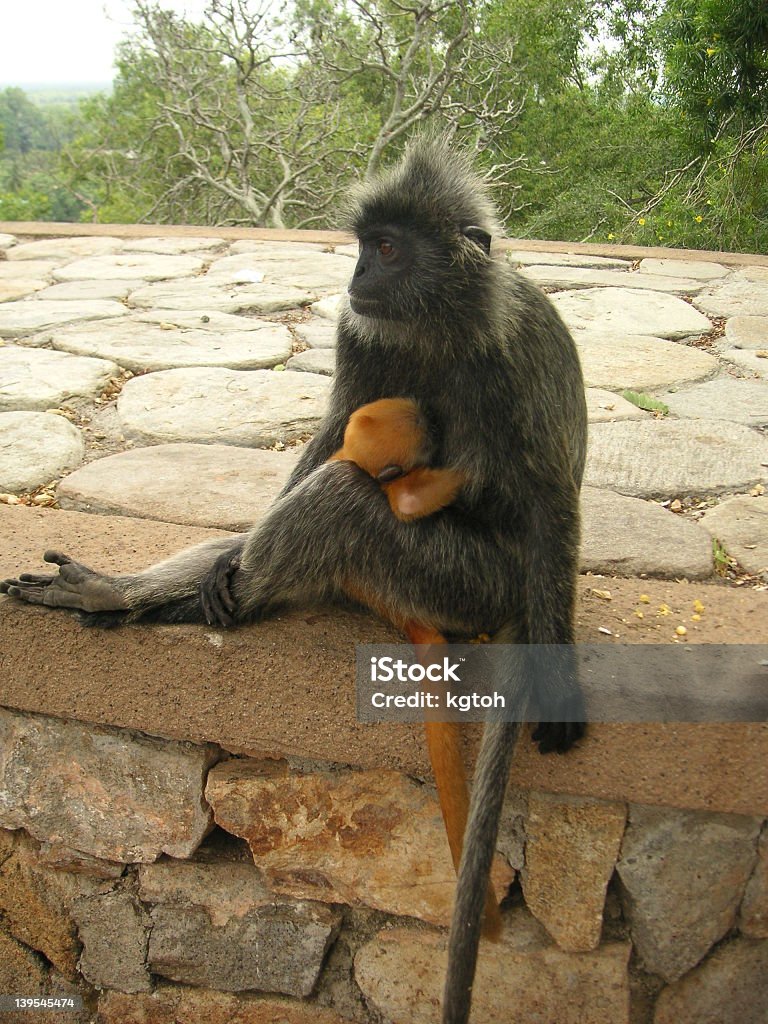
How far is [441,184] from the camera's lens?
2314 millimetres

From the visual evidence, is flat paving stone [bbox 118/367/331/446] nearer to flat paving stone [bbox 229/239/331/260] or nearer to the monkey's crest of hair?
the monkey's crest of hair

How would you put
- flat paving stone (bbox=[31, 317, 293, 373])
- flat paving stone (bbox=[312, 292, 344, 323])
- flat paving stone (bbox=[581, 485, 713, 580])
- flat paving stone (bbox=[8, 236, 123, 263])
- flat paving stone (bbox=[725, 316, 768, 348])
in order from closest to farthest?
1. flat paving stone (bbox=[581, 485, 713, 580])
2. flat paving stone (bbox=[31, 317, 293, 373])
3. flat paving stone (bbox=[725, 316, 768, 348])
4. flat paving stone (bbox=[312, 292, 344, 323])
5. flat paving stone (bbox=[8, 236, 123, 263])

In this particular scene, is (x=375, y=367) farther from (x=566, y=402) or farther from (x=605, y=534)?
(x=605, y=534)

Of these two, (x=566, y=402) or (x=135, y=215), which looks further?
(x=135, y=215)

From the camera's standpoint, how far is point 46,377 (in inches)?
157

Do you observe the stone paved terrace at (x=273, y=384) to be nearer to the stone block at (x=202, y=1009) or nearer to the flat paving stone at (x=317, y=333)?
the flat paving stone at (x=317, y=333)

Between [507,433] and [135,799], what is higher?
[507,433]

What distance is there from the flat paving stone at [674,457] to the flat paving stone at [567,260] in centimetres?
290

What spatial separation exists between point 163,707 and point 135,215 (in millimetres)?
16217

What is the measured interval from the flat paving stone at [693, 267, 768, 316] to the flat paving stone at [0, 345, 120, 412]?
127 inches

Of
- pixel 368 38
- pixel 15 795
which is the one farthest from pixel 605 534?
pixel 368 38

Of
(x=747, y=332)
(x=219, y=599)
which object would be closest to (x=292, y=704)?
(x=219, y=599)

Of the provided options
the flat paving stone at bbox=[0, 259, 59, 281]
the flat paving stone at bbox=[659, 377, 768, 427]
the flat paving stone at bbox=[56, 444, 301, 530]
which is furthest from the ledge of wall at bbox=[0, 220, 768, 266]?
the flat paving stone at bbox=[56, 444, 301, 530]

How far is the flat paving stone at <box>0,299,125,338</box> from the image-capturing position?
4777mm
